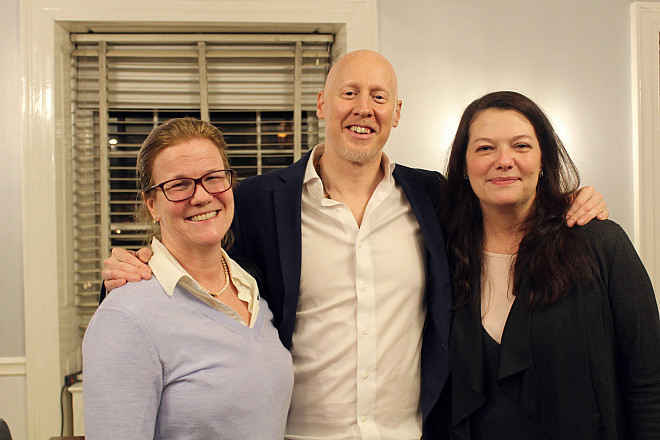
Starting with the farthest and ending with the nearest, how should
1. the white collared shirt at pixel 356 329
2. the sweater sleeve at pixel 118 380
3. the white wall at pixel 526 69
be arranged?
the white wall at pixel 526 69, the white collared shirt at pixel 356 329, the sweater sleeve at pixel 118 380

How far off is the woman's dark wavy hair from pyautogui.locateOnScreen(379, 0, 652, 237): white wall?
99 cm

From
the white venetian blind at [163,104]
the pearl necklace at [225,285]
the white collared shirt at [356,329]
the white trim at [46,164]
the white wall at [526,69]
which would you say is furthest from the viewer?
the white venetian blind at [163,104]

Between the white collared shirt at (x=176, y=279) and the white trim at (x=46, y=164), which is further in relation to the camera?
the white trim at (x=46, y=164)

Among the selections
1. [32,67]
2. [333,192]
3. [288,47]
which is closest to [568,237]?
[333,192]

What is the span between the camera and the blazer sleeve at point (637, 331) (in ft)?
4.28

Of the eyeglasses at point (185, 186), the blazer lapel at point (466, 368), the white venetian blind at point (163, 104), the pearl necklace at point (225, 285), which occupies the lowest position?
the blazer lapel at point (466, 368)

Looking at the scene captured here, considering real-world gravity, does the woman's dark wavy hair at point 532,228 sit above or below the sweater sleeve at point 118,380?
above

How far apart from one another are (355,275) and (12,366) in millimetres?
1900

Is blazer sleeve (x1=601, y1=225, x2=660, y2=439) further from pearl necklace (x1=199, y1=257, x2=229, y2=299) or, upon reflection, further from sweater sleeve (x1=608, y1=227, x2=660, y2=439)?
pearl necklace (x1=199, y1=257, x2=229, y2=299)

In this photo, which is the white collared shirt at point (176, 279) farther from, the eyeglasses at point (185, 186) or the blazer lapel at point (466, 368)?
the blazer lapel at point (466, 368)

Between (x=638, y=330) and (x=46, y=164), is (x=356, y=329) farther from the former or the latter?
Answer: (x=46, y=164)

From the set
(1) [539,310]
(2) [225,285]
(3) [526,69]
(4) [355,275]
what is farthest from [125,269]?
(3) [526,69]

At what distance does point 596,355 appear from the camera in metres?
1.32

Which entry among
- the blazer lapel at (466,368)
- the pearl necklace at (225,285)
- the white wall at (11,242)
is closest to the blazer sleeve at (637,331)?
the blazer lapel at (466,368)
